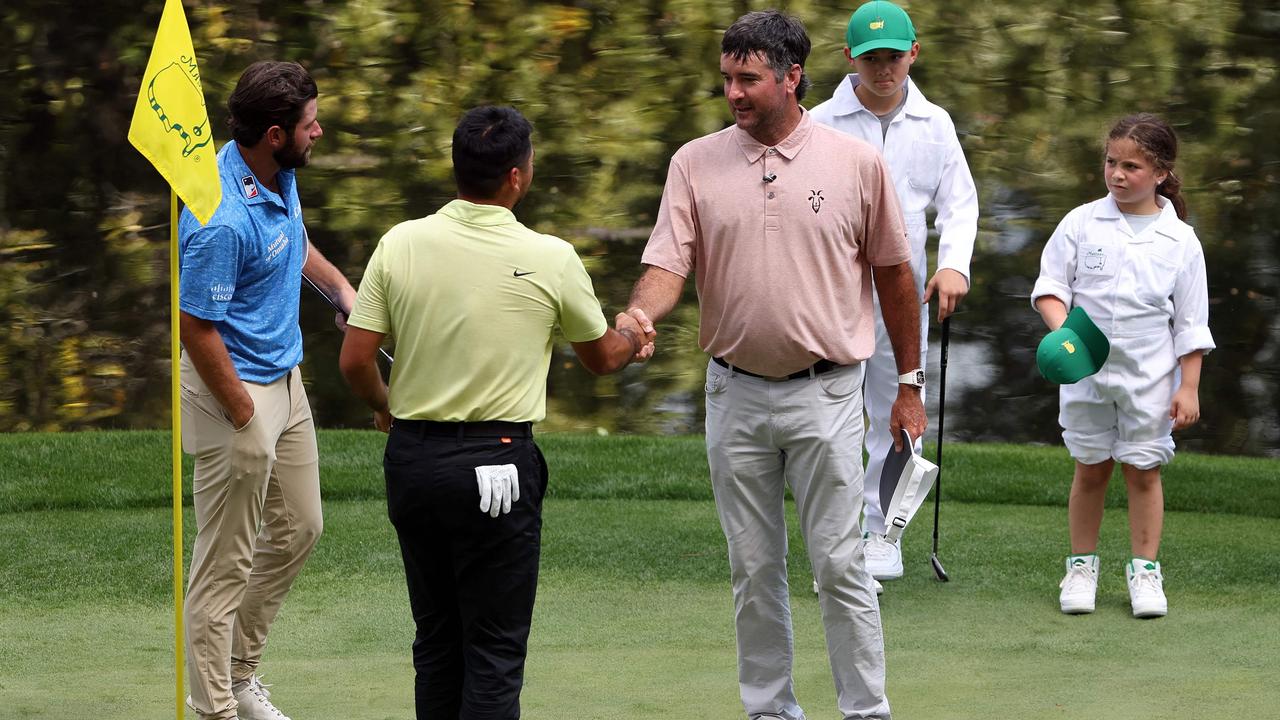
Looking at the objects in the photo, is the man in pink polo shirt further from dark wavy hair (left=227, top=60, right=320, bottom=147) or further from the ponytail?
the ponytail

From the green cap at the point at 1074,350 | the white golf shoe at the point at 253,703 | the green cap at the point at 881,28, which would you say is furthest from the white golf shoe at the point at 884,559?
the white golf shoe at the point at 253,703

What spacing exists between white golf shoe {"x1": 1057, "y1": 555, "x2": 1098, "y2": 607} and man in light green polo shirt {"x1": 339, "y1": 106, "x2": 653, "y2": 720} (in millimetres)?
2059

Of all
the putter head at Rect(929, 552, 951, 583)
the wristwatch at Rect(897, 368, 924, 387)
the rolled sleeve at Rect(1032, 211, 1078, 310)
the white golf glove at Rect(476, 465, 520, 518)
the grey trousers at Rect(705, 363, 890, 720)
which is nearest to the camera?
the white golf glove at Rect(476, 465, 520, 518)

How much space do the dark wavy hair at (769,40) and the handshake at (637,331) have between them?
61 centimetres

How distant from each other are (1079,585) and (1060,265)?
3.06ft

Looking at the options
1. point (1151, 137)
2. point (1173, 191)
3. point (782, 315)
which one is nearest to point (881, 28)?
point (1151, 137)

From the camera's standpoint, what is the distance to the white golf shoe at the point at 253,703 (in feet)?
11.8

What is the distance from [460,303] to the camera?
2.92m

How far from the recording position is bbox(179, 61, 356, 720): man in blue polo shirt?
3.29m

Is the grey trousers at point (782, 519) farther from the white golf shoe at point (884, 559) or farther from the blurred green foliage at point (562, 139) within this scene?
the blurred green foliage at point (562, 139)

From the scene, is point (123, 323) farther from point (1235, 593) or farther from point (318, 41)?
point (1235, 593)

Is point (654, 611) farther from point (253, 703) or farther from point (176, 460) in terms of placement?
point (176, 460)

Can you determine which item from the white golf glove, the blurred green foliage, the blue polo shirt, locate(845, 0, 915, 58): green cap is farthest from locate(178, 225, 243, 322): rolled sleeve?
the blurred green foliage

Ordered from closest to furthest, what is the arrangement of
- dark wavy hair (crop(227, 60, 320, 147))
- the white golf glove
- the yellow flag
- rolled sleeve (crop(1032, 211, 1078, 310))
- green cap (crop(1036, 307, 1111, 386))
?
the white golf glove < the yellow flag < dark wavy hair (crop(227, 60, 320, 147)) < green cap (crop(1036, 307, 1111, 386)) < rolled sleeve (crop(1032, 211, 1078, 310))
